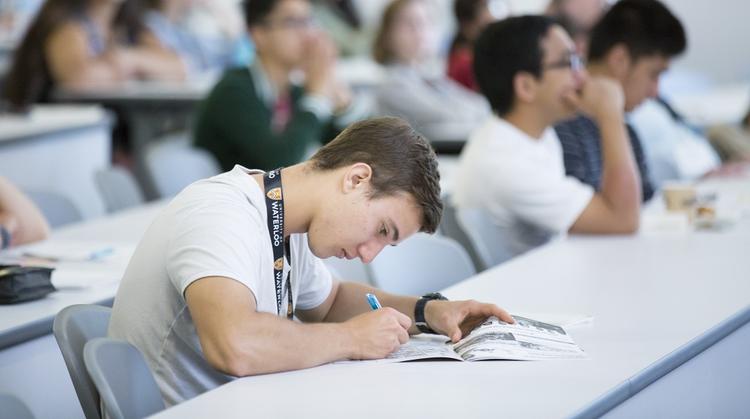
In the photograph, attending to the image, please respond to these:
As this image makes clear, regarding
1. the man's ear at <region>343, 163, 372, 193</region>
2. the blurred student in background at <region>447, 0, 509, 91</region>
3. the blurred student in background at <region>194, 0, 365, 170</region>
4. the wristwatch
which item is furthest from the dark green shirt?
the man's ear at <region>343, 163, 372, 193</region>

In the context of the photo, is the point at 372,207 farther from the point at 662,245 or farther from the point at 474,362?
the point at 662,245

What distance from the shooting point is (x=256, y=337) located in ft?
5.57

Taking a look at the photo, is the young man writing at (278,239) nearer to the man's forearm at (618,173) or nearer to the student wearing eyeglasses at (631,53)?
the man's forearm at (618,173)

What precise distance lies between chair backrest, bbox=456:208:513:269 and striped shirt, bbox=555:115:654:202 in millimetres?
459

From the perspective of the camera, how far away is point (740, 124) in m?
5.20

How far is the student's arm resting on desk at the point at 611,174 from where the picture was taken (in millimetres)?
2998

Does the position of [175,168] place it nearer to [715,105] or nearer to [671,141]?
[671,141]

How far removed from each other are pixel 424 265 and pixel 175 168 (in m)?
1.48

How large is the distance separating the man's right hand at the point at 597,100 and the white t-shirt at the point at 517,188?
0.14 meters

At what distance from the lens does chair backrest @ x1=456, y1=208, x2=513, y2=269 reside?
9.75ft

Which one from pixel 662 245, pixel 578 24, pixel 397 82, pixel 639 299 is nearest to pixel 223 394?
pixel 639 299

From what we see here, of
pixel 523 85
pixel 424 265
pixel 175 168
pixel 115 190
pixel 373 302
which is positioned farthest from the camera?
pixel 175 168

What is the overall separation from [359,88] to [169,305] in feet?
17.3

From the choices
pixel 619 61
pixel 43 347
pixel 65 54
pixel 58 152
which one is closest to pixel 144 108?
Result: pixel 65 54
